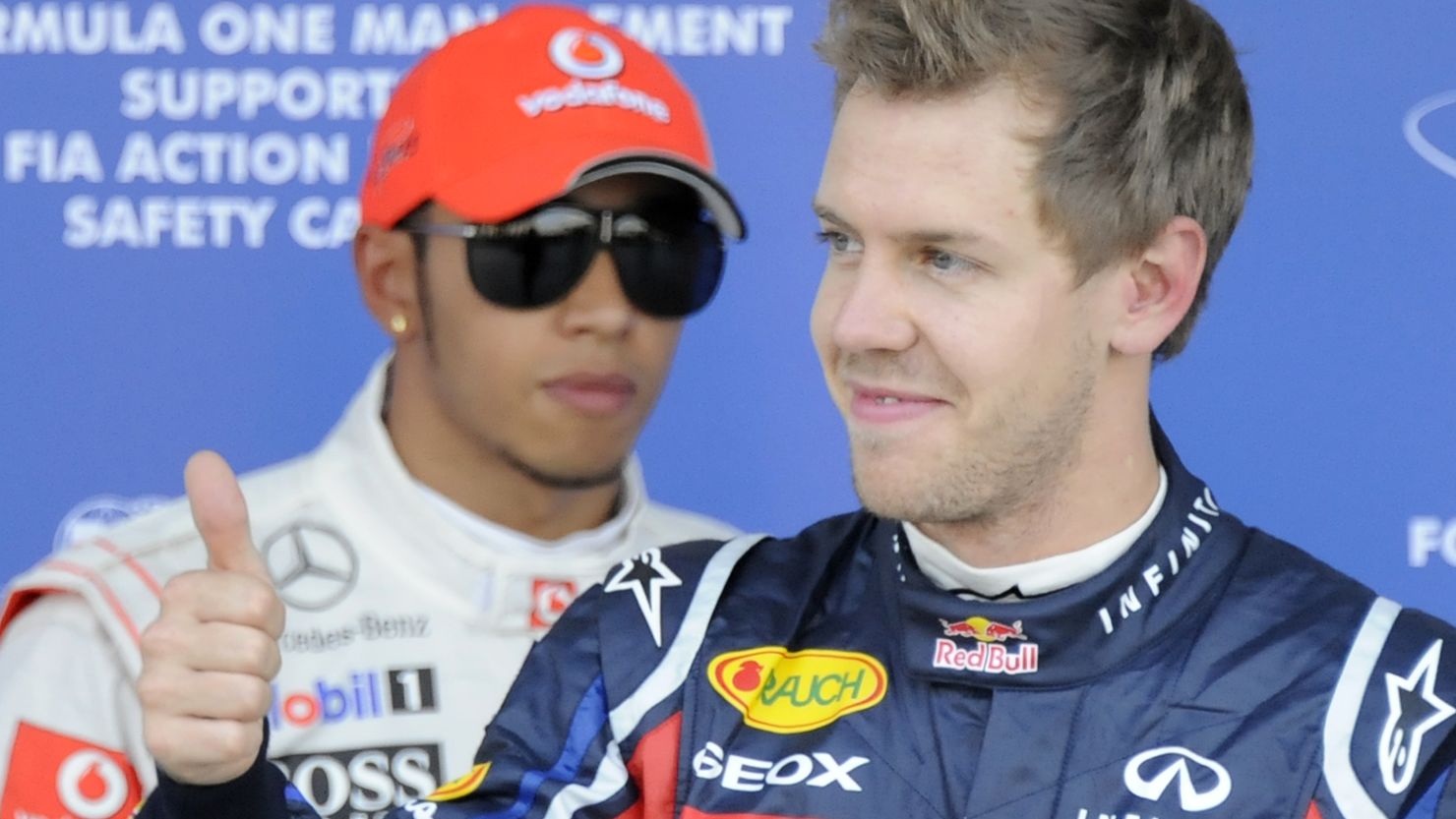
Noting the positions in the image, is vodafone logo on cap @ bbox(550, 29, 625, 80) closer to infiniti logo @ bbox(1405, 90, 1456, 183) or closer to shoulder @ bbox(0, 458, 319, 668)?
shoulder @ bbox(0, 458, 319, 668)

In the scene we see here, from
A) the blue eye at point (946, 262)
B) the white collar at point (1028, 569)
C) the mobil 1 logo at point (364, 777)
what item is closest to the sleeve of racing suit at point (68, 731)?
the mobil 1 logo at point (364, 777)

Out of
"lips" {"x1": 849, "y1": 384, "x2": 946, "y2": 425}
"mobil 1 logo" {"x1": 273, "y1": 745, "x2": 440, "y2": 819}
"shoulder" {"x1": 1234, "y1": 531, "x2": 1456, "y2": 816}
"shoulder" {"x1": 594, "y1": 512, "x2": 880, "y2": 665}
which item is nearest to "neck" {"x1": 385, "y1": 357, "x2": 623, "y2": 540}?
"mobil 1 logo" {"x1": 273, "y1": 745, "x2": 440, "y2": 819}

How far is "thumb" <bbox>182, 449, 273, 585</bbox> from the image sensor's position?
1701 millimetres

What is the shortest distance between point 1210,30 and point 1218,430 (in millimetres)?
982

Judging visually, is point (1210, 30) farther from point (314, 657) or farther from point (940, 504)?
point (314, 657)

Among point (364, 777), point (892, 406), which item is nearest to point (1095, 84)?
point (892, 406)

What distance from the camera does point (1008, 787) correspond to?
1810 millimetres

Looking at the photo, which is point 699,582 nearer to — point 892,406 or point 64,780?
point 892,406

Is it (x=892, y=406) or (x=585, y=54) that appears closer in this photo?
(x=892, y=406)

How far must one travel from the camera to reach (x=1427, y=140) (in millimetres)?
2846

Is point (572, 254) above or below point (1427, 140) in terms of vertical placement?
below

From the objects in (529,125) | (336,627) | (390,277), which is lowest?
(336,627)

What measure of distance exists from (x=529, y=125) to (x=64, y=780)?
849 mm

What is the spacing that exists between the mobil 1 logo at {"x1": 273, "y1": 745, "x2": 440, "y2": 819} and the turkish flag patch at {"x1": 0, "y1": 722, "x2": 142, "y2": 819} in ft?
0.53
